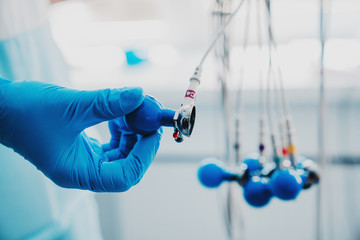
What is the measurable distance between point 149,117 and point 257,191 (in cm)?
29

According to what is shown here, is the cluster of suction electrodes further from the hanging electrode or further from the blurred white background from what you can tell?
the blurred white background

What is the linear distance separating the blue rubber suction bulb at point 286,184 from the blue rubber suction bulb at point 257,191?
31 mm

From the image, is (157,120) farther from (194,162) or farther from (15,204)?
(194,162)

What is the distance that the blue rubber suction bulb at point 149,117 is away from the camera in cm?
46

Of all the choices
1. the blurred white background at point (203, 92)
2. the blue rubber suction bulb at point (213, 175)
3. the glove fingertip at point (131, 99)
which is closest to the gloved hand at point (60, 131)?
the glove fingertip at point (131, 99)

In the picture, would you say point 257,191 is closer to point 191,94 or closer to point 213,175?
point 213,175

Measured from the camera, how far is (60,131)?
0.49m

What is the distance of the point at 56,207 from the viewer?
2.27 ft

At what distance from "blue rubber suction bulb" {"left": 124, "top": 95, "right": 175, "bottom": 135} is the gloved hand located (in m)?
0.03

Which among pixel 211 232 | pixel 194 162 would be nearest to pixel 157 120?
pixel 194 162

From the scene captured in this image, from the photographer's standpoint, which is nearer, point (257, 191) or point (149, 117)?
point (149, 117)

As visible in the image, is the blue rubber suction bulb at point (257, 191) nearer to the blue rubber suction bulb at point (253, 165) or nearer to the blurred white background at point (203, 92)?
the blue rubber suction bulb at point (253, 165)

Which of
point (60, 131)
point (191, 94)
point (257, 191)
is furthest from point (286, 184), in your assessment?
point (60, 131)

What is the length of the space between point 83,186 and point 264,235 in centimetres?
92
